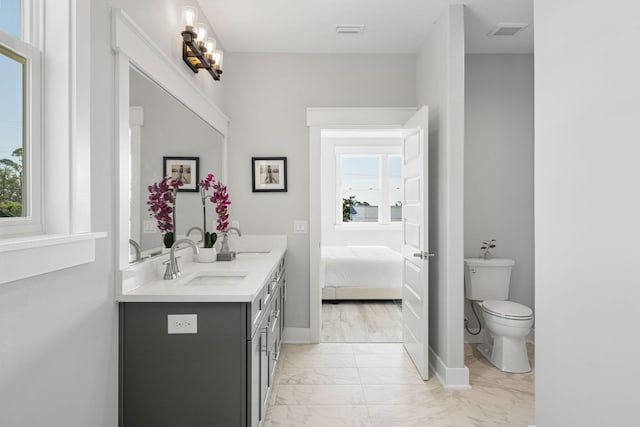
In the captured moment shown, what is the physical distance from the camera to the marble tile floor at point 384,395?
7.62ft

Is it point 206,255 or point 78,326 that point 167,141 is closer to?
point 206,255

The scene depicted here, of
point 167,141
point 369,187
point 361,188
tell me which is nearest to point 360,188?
point 361,188

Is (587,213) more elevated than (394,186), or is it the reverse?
(394,186)

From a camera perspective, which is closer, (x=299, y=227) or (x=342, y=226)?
(x=299, y=227)

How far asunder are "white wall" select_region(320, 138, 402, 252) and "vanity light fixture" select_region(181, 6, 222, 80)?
419 cm

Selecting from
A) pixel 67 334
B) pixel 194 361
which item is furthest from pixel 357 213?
pixel 67 334

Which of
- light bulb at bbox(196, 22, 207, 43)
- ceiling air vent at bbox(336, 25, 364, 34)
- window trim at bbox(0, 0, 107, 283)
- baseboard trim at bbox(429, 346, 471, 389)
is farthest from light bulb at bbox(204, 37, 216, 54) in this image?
baseboard trim at bbox(429, 346, 471, 389)

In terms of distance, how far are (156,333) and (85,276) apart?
17.2 inches

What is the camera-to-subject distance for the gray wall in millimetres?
1946

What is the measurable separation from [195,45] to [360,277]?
3.27 meters

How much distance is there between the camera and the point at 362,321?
4.23m

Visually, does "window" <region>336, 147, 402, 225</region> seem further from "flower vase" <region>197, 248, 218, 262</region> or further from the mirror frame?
the mirror frame

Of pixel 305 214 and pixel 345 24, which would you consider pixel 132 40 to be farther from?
pixel 305 214

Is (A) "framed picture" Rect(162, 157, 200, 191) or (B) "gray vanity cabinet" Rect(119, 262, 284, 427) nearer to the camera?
(B) "gray vanity cabinet" Rect(119, 262, 284, 427)
